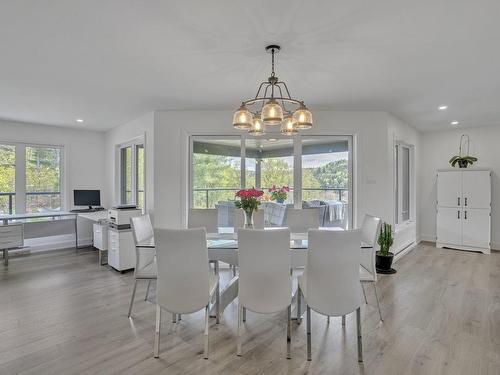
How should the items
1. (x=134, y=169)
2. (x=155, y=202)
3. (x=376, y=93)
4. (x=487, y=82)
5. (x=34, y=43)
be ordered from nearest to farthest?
(x=34, y=43)
(x=487, y=82)
(x=376, y=93)
(x=155, y=202)
(x=134, y=169)

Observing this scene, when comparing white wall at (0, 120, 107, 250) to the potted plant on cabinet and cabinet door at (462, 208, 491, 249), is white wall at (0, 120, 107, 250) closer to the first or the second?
the potted plant on cabinet

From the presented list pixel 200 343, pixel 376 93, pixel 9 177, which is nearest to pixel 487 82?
pixel 376 93

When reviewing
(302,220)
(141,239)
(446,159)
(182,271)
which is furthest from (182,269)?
(446,159)

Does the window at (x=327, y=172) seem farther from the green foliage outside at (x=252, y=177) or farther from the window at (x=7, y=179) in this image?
the window at (x=7, y=179)

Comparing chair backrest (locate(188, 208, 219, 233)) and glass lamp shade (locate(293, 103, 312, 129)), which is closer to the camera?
glass lamp shade (locate(293, 103, 312, 129))

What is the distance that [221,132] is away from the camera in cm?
444

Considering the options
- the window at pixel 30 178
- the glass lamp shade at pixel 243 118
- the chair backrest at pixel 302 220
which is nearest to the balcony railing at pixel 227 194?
the chair backrest at pixel 302 220

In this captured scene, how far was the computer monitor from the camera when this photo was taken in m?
5.57

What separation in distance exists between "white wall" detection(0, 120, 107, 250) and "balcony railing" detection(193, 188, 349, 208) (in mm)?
2601

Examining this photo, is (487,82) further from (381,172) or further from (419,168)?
(419,168)

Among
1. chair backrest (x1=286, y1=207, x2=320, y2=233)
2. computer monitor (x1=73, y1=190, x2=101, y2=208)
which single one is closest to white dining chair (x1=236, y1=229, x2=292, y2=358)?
chair backrest (x1=286, y1=207, x2=320, y2=233)

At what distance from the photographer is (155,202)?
172 inches

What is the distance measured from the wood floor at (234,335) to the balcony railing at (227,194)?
1443 mm

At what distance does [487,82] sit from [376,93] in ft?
3.66
